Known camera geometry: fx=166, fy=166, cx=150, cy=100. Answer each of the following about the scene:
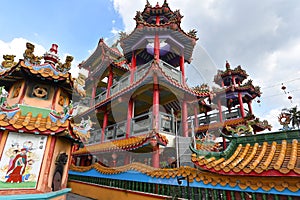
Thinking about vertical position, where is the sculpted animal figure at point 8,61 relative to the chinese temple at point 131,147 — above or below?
above

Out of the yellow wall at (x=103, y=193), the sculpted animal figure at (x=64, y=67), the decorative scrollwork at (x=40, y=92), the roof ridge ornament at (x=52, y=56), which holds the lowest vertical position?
the yellow wall at (x=103, y=193)

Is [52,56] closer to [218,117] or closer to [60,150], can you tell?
[60,150]

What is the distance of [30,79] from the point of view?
228 inches

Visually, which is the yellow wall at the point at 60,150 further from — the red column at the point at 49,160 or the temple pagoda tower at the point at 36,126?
the red column at the point at 49,160

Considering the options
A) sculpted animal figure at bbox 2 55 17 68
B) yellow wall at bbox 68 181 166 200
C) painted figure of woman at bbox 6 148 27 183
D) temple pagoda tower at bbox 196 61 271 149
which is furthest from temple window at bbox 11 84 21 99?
temple pagoda tower at bbox 196 61 271 149

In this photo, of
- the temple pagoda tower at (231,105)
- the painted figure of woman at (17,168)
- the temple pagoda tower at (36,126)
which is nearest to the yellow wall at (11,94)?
the temple pagoda tower at (36,126)

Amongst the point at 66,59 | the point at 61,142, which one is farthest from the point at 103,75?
the point at 61,142

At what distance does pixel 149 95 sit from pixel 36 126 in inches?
285

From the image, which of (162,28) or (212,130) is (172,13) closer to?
(162,28)

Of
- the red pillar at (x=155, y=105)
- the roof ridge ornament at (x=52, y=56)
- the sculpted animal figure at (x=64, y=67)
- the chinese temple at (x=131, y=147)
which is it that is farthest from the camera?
the red pillar at (x=155, y=105)

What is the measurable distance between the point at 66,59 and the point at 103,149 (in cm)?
560

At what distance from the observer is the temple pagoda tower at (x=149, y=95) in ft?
28.0

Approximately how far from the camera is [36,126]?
4.82 m

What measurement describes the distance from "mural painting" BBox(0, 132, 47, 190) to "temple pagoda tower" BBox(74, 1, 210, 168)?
3663 mm
